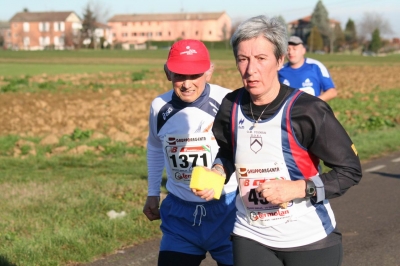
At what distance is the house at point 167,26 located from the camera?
550 feet

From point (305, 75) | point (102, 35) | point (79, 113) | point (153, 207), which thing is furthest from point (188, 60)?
point (102, 35)

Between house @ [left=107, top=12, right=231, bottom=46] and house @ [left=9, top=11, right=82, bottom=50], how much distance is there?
14.5 m

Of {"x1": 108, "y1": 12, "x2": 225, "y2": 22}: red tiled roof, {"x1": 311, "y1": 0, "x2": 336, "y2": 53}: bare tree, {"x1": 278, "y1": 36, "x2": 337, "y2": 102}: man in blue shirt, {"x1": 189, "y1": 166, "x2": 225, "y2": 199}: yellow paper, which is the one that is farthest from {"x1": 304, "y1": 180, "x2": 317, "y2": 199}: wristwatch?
{"x1": 108, "y1": 12, "x2": 225, "y2": 22}: red tiled roof

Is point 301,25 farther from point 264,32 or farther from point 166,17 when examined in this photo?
point 264,32

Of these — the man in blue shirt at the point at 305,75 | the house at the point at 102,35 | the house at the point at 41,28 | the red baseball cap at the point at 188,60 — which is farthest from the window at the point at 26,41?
the red baseball cap at the point at 188,60

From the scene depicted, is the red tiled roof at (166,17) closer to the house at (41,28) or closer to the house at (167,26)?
the house at (167,26)

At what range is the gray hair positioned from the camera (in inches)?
132

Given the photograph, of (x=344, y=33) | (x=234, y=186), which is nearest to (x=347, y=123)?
(x=234, y=186)

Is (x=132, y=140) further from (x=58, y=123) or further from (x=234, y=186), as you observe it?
(x=234, y=186)

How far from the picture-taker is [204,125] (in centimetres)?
442

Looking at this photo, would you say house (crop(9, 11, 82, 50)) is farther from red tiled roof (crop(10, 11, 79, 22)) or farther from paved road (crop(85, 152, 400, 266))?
paved road (crop(85, 152, 400, 266))

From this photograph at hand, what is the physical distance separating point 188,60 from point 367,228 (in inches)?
149

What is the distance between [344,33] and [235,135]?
14165cm

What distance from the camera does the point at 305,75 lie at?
9320 millimetres
